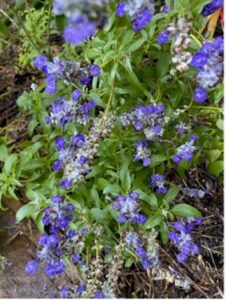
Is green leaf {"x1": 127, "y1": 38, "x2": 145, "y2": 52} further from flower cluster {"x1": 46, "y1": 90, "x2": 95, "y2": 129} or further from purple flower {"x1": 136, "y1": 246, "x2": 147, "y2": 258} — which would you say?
purple flower {"x1": 136, "y1": 246, "x2": 147, "y2": 258}

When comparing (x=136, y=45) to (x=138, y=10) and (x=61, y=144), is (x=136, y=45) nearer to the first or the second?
(x=138, y=10)

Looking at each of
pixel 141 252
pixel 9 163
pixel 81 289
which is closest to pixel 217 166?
pixel 141 252

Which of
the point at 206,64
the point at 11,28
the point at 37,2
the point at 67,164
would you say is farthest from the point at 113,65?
the point at 11,28

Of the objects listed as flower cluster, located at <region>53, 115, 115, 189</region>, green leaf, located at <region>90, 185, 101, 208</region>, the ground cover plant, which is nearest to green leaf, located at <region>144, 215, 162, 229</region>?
the ground cover plant

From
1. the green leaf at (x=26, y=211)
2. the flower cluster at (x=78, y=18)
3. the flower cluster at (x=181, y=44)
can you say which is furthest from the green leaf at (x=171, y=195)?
the flower cluster at (x=78, y=18)

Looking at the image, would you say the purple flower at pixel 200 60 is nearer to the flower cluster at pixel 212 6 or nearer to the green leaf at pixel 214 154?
the flower cluster at pixel 212 6
